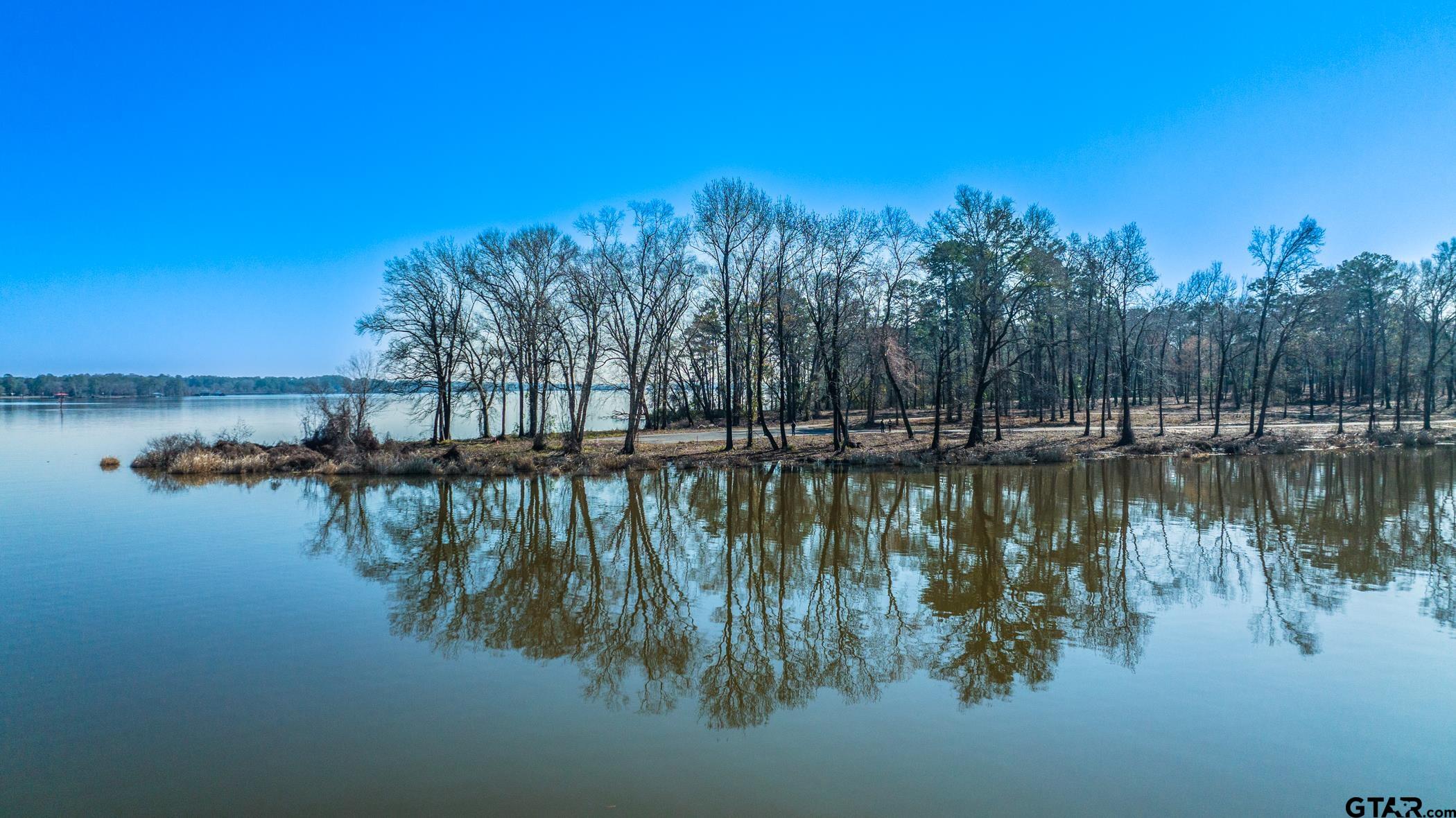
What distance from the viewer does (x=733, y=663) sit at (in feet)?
27.6

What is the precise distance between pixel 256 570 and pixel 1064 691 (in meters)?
13.3

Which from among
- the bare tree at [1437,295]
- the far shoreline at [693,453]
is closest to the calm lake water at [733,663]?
the far shoreline at [693,453]

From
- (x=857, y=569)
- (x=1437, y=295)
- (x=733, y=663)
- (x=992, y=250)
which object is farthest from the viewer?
(x=1437, y=295)

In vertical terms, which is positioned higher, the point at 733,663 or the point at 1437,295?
the point at 1437,295

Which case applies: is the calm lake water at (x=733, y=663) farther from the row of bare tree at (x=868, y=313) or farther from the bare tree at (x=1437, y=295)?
the bare tree at (x=1437, y=295)

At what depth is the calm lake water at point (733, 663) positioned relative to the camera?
18.5ft

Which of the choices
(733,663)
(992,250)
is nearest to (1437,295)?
(992,250)

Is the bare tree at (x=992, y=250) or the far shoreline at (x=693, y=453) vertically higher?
the bare tree at (x=992, y=250)

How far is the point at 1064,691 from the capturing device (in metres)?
7.36

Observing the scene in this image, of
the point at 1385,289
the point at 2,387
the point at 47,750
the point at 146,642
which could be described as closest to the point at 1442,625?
the point at 47,750

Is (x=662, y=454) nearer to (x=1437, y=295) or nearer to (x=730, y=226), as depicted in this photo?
(x=730, y=226)

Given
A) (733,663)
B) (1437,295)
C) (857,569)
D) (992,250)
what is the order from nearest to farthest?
(733,663) < (857,569) < (992,250) < (1437,295)

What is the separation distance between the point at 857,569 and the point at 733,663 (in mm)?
5059

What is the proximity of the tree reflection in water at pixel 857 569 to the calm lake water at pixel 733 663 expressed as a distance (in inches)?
3.7
